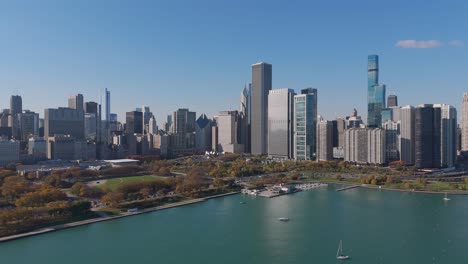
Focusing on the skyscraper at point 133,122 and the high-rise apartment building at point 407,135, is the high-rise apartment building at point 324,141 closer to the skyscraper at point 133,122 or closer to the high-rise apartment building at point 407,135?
the high-rise apartment building at point 407,135

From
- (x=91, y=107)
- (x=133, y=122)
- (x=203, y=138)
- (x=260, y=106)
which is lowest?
(x=203, y=138)

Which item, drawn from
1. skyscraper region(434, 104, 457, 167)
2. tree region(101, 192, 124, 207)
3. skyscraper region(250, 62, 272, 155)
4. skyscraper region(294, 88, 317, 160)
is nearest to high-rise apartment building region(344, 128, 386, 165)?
skyscraper region(294, 88, 317, 160)

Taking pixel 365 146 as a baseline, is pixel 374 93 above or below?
above

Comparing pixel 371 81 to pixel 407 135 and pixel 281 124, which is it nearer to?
pixel 281 124

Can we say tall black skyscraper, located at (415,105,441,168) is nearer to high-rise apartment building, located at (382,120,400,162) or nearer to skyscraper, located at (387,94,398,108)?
high-rise apartment building, located at (382,120,400,162)

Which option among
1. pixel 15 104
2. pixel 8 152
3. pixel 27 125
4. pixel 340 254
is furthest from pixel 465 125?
pixel 15 104

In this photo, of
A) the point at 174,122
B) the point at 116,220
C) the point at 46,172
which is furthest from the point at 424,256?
the point at 174,122
